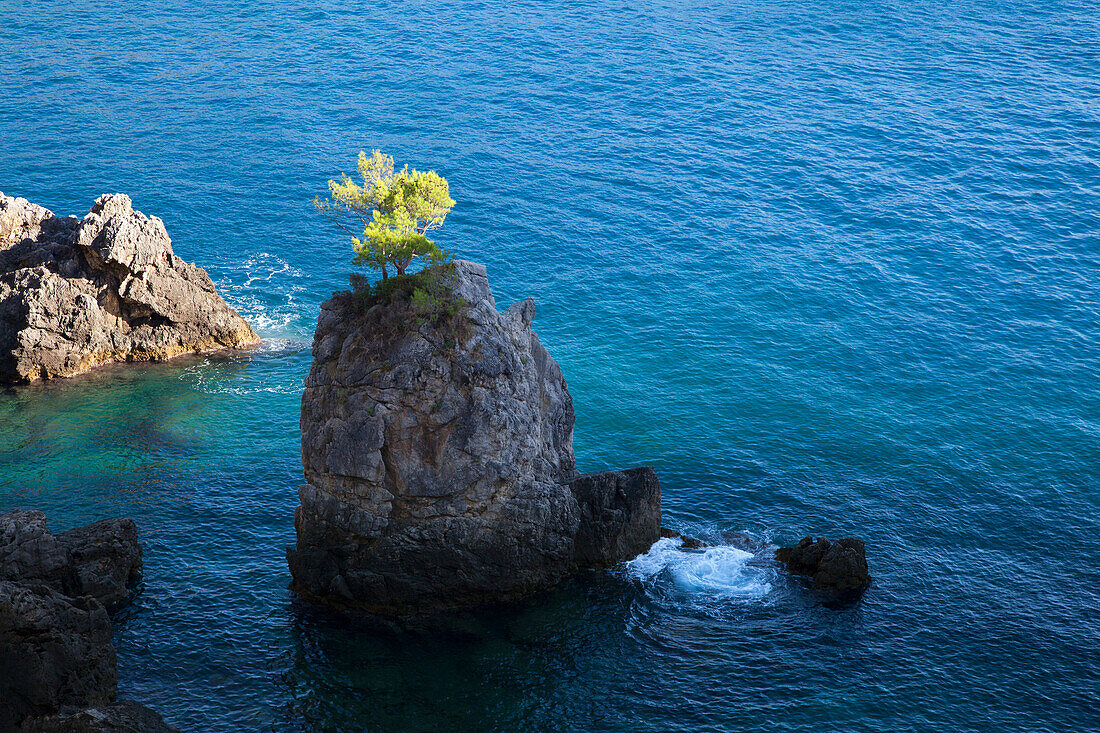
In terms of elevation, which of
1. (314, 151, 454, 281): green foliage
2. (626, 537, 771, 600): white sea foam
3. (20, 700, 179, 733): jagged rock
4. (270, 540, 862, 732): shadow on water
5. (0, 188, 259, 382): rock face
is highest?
(314, 151, 454, 281): green foliage

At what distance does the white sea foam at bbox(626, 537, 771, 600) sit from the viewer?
61.2 metres

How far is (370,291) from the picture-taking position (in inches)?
2304

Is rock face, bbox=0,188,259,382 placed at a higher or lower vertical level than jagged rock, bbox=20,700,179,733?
higher

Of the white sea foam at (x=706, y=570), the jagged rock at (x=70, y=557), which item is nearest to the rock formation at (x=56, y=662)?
the jagged rock at (x=70, y=557)

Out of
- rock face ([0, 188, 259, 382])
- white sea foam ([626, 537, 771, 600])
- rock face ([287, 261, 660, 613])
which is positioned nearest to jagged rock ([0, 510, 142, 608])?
rock face ([287, 261, 660, 613])

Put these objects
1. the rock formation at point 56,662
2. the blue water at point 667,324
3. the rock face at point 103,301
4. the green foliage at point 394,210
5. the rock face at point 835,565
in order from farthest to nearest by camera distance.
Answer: the rock face at point 103,301 → the rock face at point 835,565 → the green foliage at point 394,210 → the blue water at point 667,324 → the rock formation at point 56,662

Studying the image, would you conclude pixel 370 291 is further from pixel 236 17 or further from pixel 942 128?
pixel 236 17

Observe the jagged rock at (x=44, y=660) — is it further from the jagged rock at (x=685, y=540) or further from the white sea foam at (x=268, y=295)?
the white sea foam at (x=268, y=295)

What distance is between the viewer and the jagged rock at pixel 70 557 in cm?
5622

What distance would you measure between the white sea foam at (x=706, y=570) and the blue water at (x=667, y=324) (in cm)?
31

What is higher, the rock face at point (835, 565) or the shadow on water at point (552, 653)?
the rock face at point (835, 565)

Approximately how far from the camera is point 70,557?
57.8m

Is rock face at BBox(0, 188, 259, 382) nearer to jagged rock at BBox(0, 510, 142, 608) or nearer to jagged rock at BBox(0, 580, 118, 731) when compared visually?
jagged rock at BBox(0, 510, 142, 608)

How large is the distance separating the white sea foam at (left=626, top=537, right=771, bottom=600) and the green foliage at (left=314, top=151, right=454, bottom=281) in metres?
23.5
